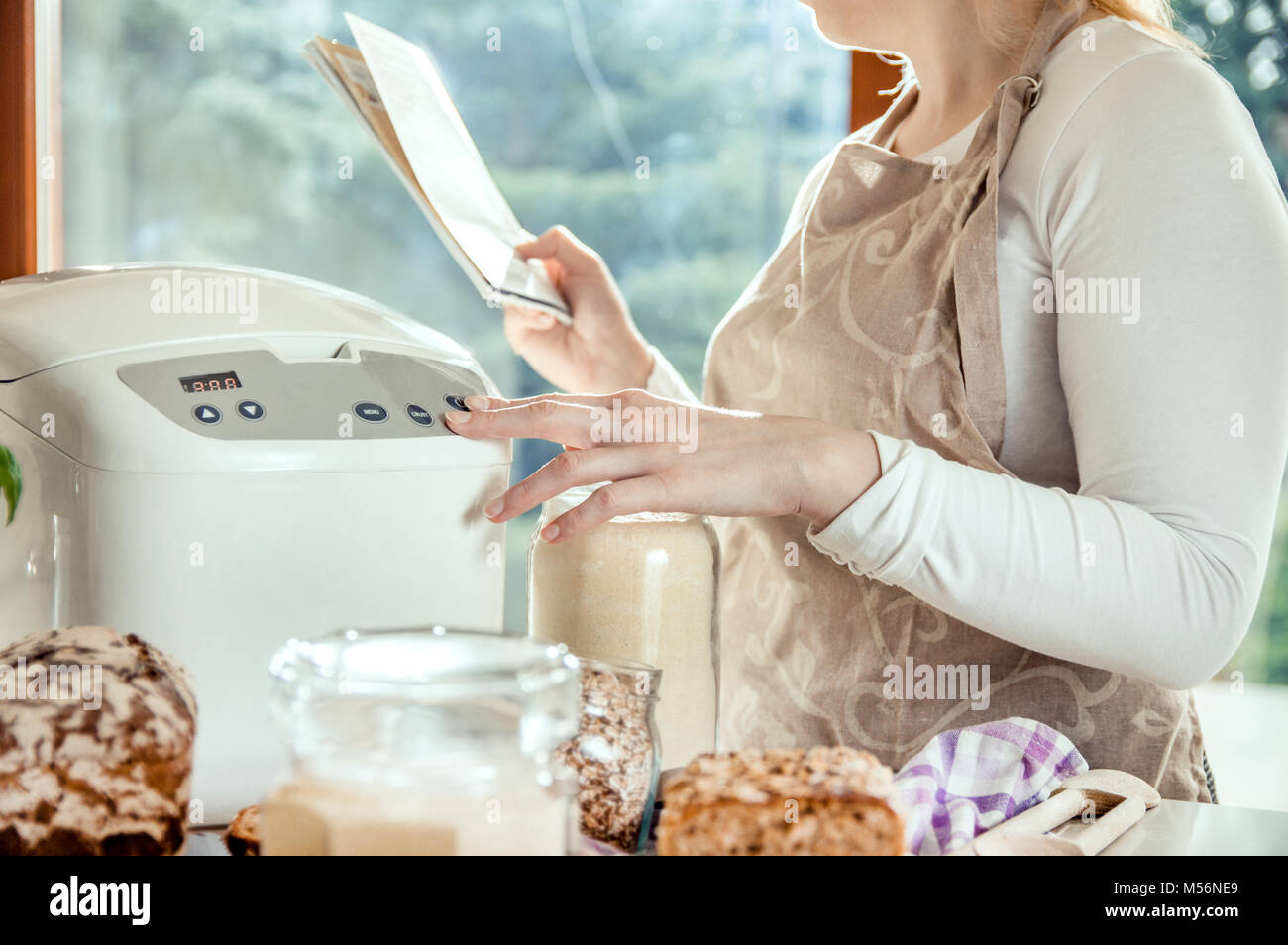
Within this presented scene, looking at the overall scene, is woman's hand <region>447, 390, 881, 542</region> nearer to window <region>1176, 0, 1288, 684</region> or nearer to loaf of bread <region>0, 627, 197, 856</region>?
loaf of bread <region>0, 627, 197, 856</region>

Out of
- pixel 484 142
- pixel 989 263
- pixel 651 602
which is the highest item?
pixel 484 142

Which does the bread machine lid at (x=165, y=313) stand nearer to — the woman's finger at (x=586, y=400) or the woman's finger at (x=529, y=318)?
the woman's finger at (x=586, y=400)

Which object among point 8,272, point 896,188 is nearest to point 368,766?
point 896,188

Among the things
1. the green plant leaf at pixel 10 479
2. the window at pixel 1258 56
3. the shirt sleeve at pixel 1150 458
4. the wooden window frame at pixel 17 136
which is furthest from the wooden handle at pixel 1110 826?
the window at pixel 1258 56

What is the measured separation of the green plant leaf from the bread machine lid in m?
0.04

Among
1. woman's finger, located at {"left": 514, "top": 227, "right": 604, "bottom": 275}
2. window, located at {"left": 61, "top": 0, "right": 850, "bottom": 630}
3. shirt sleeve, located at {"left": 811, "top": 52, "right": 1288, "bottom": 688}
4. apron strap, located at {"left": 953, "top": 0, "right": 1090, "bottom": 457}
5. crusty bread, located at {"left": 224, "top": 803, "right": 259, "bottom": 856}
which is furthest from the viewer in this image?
window, located at {"left": 61, "top": 0, "right": 850, "bottom": 630}

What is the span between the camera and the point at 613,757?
488 mm

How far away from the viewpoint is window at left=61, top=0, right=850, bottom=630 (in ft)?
6.20

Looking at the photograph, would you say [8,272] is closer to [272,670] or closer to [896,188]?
[896,188]

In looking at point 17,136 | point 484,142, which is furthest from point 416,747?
point 484,142

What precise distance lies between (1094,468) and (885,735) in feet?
0.95

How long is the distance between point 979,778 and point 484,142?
164 centimetres

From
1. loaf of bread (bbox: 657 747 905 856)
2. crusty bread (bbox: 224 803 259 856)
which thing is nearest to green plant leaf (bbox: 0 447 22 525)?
crusty bread (bbox: 224 803 259 856)

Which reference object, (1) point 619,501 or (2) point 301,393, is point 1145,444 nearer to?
(1) point 619,501
